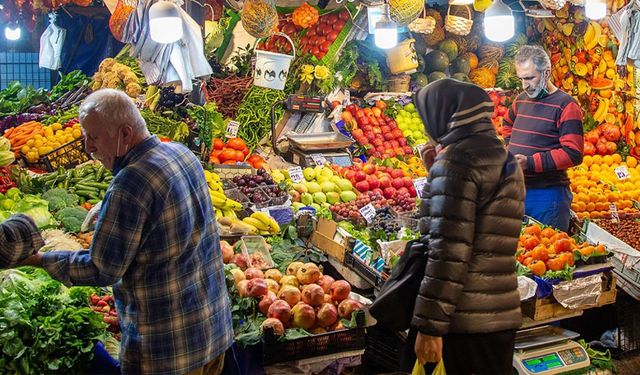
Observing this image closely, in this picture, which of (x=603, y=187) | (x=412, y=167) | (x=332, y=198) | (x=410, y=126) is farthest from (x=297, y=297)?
(x=410, y=126)

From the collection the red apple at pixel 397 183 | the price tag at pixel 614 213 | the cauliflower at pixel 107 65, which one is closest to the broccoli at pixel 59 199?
the cauliflower at pixel 107 65

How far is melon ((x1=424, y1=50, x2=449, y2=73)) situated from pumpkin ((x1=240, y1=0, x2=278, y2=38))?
271cm

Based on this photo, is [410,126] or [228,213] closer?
[228,213]

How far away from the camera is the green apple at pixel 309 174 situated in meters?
6.19

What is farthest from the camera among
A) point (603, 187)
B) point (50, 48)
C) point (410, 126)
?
point (50, 48)

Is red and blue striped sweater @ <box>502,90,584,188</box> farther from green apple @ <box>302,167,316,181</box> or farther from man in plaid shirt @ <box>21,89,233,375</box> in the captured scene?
man in plaid shirt @ <box>21,89,233,375</box>

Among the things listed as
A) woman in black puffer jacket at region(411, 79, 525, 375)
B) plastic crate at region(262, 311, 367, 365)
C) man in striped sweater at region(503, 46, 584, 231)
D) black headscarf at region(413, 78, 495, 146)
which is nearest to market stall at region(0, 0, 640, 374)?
plastic crate at region(262, 311, 367, 365)

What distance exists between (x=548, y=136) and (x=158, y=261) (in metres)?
3.57

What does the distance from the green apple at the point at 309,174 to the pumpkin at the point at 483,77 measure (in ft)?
9.85

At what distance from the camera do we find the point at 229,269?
3.88 m

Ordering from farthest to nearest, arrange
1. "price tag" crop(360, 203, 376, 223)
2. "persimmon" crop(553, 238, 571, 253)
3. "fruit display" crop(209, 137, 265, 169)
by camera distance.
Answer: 1. "fruit display" crop(209, 137, 265, 169)
2. "price tag" crop(360, 203, 376, 223)
3. "persimmon" crop(553, 238, 571, 253)

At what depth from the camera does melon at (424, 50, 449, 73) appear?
7.99m

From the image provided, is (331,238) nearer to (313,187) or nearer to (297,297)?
(297,297)

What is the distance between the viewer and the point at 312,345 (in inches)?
133
